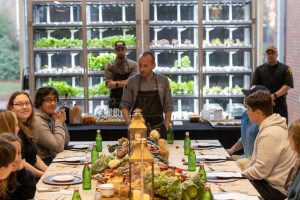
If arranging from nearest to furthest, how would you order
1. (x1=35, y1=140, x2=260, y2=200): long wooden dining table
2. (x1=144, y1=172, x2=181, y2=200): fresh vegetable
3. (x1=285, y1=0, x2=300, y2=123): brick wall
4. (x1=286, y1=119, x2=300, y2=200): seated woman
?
(x1=144, y1=172, x2=181, y2=200): fresh vegetable, (x1=286, y1=119, x2=300, y2=200): seated woman, (x1=35, y1=140, x2=260, y2=200): long wooden dining table, (x1=285, y1=0, x2=300, y2=123): brick wall

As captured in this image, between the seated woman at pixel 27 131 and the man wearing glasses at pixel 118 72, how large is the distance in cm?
344

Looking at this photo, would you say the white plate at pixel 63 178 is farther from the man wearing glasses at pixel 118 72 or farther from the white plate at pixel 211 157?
the man wearing glasses at pixel 118 72

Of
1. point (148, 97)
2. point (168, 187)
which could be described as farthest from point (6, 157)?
point (148, 97)

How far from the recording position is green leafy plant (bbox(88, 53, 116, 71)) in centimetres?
995

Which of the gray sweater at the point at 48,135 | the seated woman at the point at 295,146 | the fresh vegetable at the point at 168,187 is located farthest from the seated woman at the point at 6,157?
the gray sweater at the point at 48,135

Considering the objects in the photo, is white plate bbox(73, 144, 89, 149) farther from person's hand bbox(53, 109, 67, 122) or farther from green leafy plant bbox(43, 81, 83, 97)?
green leafy plant bbox(43, 81, 83, 97)

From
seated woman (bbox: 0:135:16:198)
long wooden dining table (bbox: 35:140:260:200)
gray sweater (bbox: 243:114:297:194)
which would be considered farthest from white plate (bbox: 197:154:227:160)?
seated woman (bbox: 0:135:16:198)

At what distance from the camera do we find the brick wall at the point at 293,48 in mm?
10719

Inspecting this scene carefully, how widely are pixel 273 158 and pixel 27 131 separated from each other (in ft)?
7.06

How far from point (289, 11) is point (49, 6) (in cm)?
439

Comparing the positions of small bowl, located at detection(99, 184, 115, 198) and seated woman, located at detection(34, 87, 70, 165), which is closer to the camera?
small bowl, located at detection(99, 184, 115, 198)

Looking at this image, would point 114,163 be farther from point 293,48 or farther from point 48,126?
point 293,48

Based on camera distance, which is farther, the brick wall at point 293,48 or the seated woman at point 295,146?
the brick wall at point 293,48

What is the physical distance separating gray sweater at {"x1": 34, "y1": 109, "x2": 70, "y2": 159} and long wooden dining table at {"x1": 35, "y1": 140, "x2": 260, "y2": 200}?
0.11 m
